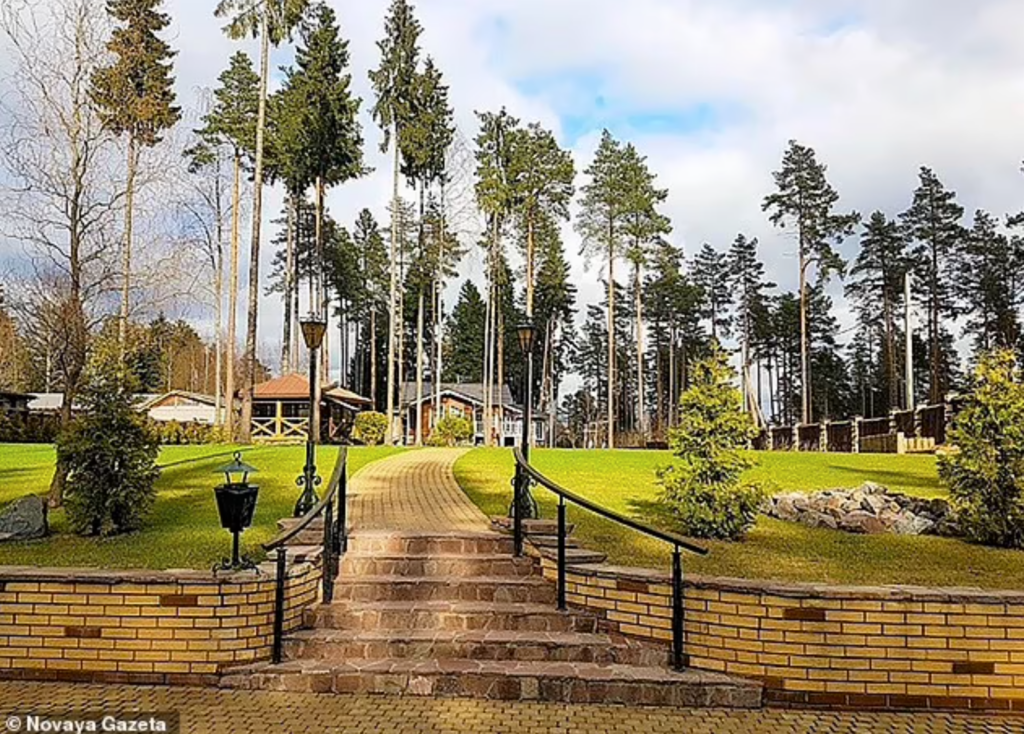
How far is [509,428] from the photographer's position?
43.1 m

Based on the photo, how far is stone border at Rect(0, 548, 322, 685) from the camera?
4.57 meters

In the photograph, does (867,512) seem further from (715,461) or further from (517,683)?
(517,683)

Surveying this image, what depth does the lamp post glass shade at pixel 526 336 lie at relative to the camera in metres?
7.76

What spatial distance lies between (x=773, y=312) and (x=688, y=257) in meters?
6.18

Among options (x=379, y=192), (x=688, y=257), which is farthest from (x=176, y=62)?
(x=688, y=257)

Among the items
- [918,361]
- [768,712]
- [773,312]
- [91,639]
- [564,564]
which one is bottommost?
[768,712]

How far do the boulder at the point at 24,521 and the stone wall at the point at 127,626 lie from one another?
6.44 feet

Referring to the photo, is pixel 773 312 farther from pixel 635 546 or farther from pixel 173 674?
pixel 173 674

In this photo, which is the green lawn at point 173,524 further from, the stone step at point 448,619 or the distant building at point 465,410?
the distant building at point 465,410

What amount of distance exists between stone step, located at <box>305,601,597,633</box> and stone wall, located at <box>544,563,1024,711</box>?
1.00 m

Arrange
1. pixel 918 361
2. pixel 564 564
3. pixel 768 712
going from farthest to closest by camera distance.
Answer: pixel 918 361, pixel 564 564, pixel 768 712

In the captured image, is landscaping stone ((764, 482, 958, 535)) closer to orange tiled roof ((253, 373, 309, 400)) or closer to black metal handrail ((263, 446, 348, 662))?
black metal handrail ((263, 446, 348, 662))

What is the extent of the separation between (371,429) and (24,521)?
17017 millimetres

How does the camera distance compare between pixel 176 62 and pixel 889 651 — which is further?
pixel 176 62
